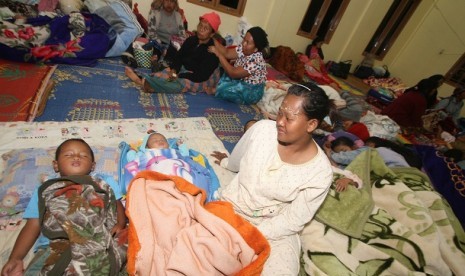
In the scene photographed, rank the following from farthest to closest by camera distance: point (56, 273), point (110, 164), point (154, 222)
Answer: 1. point (110, 164)
2. point (154, 222)
3. point (56, 273)

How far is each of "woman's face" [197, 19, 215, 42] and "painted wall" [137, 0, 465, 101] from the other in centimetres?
262

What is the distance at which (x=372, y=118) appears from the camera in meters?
4.01

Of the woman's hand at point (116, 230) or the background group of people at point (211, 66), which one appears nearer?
the woman's hand at point (116, 230)

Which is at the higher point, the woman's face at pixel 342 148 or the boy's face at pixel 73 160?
the boy's face at pixel 73 160

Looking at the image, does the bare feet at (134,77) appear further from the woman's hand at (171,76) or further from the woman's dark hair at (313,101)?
the woman's dark hair at (313,101)

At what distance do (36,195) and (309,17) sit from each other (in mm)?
7224

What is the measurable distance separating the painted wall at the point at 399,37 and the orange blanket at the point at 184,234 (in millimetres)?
5221

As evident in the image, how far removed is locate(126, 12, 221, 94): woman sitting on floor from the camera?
3.07 m

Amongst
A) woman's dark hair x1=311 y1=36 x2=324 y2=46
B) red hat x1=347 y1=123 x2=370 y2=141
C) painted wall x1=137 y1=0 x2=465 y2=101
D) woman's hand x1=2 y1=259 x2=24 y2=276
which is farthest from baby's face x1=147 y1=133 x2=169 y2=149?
woman's dark hair x1=311 y1=36 x2=324 y2=46

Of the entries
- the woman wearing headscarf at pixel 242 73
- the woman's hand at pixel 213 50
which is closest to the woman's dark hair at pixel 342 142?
the woman wearing headscarf at pixel 242 73

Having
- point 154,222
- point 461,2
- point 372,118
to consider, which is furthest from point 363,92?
point 154,222

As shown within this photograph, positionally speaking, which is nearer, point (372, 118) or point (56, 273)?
point (56, 273)

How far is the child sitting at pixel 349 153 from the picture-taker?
241 centimetres

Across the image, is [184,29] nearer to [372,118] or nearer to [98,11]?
[98,11]
